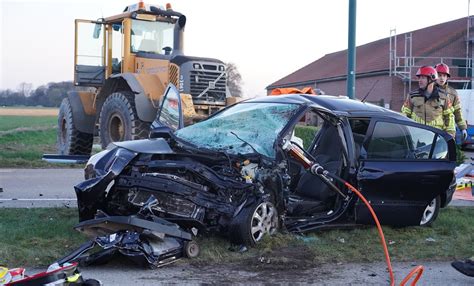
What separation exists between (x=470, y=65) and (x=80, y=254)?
2964 cm

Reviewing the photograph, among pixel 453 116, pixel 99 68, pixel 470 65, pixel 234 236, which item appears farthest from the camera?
pixel 470 65

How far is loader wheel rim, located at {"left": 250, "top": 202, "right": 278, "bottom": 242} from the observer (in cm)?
559

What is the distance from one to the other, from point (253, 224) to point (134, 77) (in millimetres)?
7284

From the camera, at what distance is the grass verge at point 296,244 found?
5.41 meters

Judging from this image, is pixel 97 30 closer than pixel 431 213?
No

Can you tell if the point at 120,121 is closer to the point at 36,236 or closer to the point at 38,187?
the point at 38,187

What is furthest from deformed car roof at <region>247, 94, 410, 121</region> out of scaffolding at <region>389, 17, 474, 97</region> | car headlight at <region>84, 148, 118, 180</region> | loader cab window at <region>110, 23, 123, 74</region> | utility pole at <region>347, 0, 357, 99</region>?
scaffolding at <region>389, 17, 474, 97</region>

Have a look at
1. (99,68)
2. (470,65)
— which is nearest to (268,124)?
(99,68)

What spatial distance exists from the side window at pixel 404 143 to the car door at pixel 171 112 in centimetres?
219

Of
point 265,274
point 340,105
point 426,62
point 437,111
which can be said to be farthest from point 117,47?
point 426,62

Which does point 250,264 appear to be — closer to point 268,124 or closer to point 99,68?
point 268,124

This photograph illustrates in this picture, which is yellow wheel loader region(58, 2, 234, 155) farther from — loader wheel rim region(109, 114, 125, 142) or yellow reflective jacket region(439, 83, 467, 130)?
yellow reflective jacket region(439, 83, 467, 130)

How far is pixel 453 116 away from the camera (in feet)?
27.1

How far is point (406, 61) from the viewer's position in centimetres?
2956
